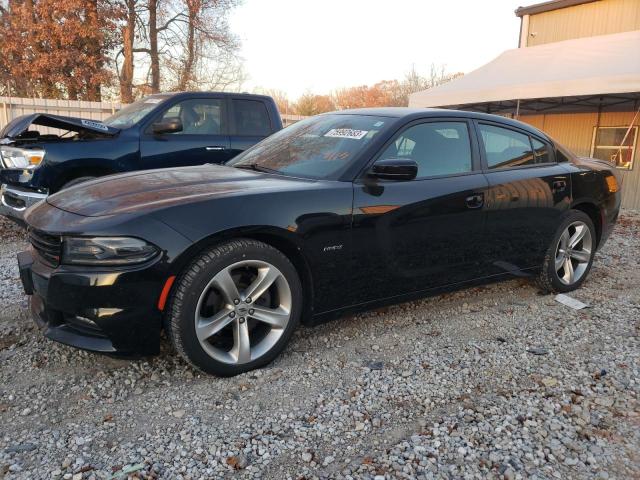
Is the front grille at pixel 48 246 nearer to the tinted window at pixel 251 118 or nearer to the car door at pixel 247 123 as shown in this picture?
the car door at pixel 247 123

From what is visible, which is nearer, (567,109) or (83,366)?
(83,366)

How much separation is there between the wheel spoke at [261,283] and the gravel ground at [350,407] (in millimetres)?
460

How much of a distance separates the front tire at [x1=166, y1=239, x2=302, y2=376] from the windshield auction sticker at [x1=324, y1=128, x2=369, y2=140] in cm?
106

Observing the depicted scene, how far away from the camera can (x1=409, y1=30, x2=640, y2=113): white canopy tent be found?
31.9 feet

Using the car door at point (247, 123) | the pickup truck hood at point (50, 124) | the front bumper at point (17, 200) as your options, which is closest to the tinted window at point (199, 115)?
the car door at point (247, 123)

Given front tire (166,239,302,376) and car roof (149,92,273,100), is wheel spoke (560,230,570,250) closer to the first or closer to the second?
front tire (166,239,302,376)

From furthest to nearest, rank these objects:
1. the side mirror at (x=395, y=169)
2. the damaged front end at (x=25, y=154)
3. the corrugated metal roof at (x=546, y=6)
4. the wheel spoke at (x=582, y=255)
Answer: the corrugated metal roof at (x=546, y=6), the damaged front end at (x=25, y=154), the wheel spoke at (x=582, y=255), the side mirror at (x=395, y=169)

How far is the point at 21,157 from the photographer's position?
5.30m

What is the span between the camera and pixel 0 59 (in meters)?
17.8

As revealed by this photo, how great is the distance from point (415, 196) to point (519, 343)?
1.22m

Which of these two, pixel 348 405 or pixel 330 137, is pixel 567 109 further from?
pixel 348 405

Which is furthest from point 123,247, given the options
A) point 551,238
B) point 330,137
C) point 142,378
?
point 551,238

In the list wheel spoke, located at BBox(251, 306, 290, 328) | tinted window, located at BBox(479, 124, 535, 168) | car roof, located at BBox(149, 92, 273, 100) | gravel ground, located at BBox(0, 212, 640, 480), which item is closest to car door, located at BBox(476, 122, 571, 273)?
tinted window, located at BBox(479, 124, 535, 168)

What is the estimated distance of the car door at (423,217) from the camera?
10.0 feet
